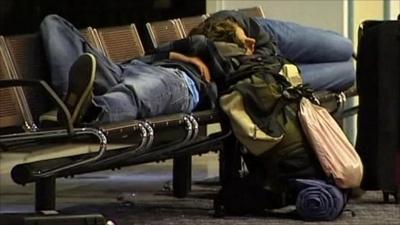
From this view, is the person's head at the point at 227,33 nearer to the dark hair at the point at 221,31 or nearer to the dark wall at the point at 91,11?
the dark hair at the point at 221,31

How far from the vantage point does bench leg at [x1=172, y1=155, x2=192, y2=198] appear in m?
5.23

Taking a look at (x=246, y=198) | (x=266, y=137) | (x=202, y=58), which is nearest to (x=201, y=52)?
(x=202, y=58)

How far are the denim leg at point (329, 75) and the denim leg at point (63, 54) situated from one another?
1.58 m

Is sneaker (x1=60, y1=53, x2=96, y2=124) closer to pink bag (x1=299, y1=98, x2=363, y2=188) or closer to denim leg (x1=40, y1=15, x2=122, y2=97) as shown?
denim leg (x1=40, y1=15, x2=122, y2=97)

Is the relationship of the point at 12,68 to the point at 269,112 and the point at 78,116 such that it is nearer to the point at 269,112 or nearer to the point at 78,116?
the point at 78,116

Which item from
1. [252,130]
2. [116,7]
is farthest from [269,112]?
[116,7]

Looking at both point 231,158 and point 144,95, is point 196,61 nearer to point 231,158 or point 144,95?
point 231,158

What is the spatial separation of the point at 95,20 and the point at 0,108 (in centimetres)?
507

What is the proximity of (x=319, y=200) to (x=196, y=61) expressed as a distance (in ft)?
2.72

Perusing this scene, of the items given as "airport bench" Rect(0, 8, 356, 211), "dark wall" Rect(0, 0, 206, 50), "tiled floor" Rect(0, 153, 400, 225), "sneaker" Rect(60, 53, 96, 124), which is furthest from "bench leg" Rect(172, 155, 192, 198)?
"dark wall" Rect(0, 0, 206, 50)

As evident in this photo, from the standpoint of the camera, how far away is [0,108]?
12.7 ft

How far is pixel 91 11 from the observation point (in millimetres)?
8898

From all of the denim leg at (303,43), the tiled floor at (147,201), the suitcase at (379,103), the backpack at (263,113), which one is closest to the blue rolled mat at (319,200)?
the tiled floor at (147,201)

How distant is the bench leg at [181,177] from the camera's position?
5234mm
